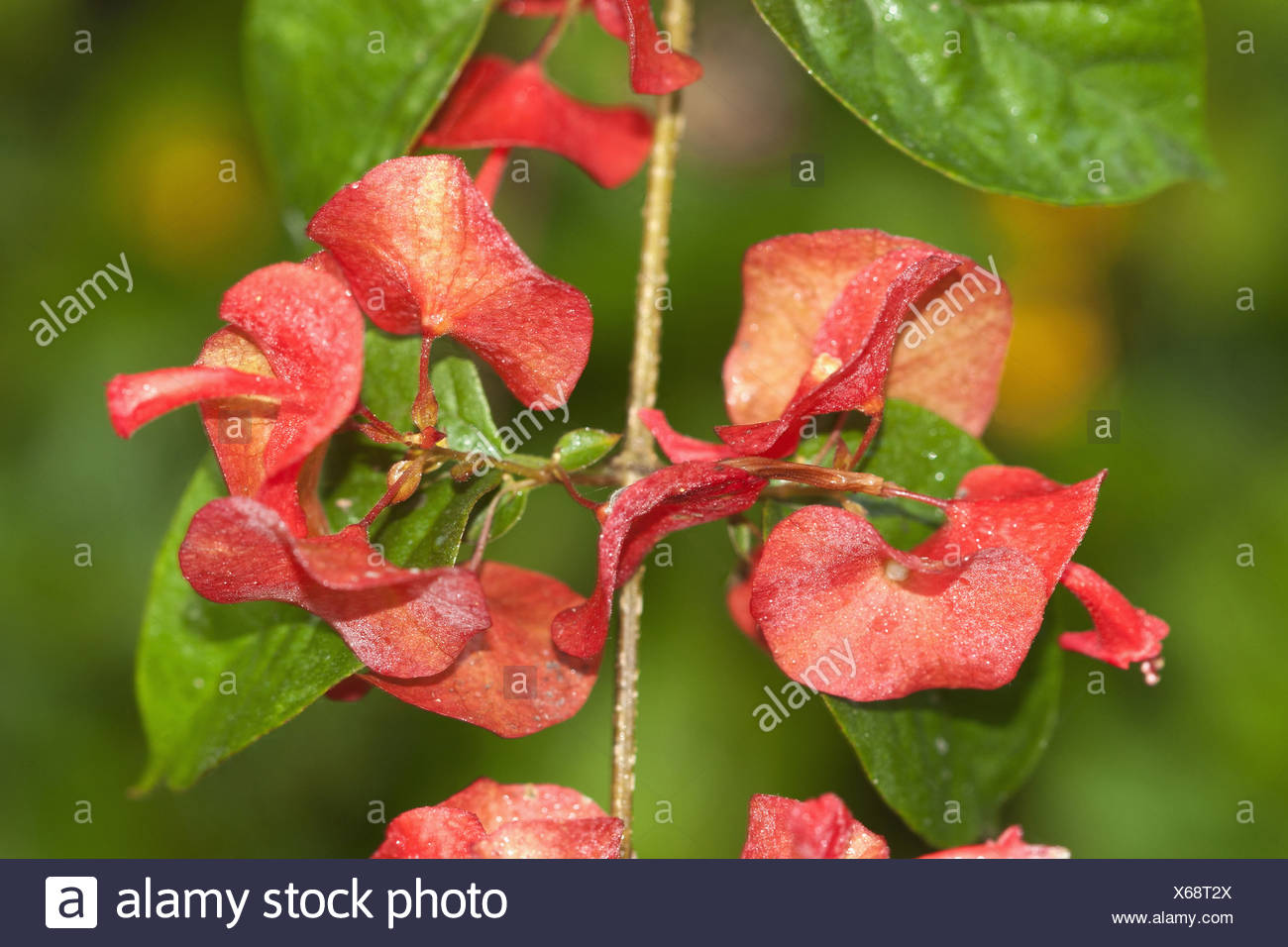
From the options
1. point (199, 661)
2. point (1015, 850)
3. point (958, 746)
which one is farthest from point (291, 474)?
point (958, 746)

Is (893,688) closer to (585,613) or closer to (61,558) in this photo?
(585,613)

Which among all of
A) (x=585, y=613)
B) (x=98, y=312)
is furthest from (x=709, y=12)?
(x=585, y=613)

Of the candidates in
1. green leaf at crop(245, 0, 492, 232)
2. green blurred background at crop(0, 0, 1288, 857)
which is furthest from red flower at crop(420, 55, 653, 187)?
green blurred background at crop(0, 0, 1288, 857)

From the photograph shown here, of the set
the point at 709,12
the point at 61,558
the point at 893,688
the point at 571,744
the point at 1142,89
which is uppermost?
the point at 709,12

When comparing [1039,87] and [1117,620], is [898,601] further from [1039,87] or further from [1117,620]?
[1039,87]

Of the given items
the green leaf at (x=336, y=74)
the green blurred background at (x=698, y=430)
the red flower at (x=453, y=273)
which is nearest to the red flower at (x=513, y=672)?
the red flower at (x=453, y=273)

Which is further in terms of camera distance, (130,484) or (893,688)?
(130,484)
